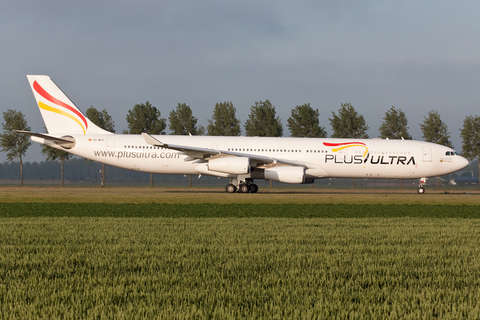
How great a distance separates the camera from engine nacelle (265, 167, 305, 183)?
26141 millimetres

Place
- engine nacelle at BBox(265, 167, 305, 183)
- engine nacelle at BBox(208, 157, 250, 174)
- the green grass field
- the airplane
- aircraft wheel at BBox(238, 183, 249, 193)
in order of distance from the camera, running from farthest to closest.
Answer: the airplane < aircraft wheel at BBox(238, 183, 249, 193) < engine nacelle at BBox(265, 167, 305, 183) < engine nacelle at BBox(208, 157, 250, 174) < the green grass field

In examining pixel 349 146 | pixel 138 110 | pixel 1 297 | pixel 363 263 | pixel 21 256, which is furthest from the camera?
pixel 138 110

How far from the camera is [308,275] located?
19.9ft

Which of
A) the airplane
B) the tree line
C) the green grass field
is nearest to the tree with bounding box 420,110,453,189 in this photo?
the tree line

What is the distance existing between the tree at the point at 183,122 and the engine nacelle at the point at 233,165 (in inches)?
830

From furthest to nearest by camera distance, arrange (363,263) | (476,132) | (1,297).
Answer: (476,132), (363,263), (1,297)

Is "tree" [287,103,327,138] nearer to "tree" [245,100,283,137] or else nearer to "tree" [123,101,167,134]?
"tree" [245,100,283,137]

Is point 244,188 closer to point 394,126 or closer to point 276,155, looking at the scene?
point 276,155

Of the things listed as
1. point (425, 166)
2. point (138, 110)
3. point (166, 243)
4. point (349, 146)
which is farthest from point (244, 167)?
point (138, 110)

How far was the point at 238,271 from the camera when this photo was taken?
20.8ft

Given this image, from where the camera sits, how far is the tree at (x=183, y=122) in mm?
47281

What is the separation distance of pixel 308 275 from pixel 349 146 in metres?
23.2

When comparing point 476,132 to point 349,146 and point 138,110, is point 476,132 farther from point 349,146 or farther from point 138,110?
point 138,110

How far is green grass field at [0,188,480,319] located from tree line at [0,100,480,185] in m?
35.8
